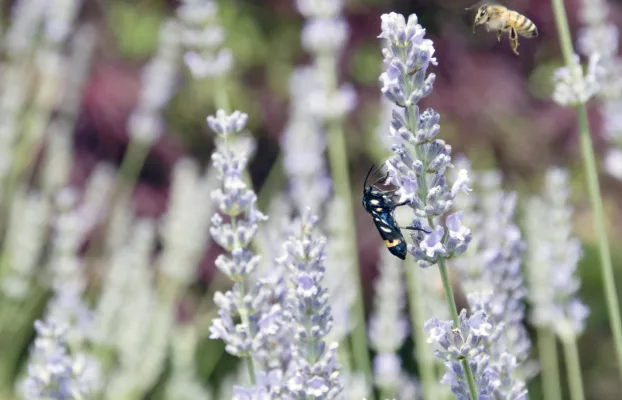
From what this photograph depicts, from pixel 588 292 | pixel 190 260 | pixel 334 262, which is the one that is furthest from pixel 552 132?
pixel 334 262

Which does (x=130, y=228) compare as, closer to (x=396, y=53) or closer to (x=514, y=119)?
(x=514, y=119)

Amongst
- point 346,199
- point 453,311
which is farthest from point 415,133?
point 346,199

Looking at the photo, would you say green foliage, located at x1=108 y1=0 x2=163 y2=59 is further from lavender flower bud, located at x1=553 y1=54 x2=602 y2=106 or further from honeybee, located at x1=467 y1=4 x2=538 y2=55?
lavender flower bud, located at x1=553 y1=54 x2=602 y2=106

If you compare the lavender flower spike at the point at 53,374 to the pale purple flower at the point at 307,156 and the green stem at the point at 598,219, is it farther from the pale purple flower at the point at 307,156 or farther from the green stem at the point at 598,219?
the pale purple flower at the point at 307,156

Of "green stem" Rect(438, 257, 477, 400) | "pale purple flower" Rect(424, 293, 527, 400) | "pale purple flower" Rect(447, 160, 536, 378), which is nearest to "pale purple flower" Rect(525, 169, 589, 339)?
"pale purple flower" Rect(447, 160, 536, 378)

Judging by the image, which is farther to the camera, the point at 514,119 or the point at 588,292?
the point at 588,292

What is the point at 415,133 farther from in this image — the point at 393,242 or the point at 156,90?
the point at 156,90
